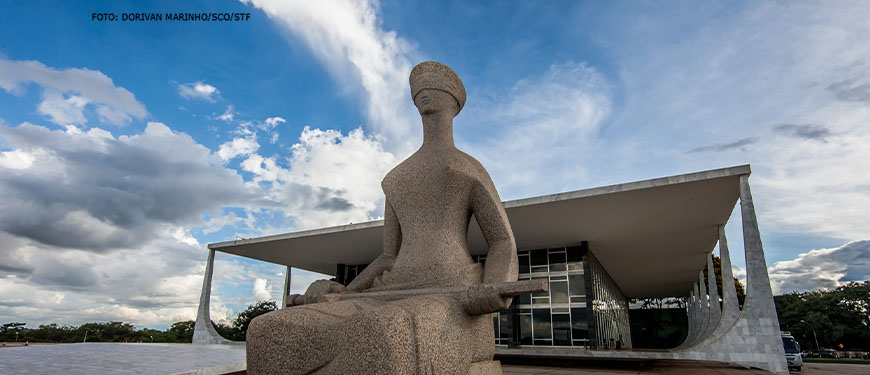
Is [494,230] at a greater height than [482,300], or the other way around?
[494,230]

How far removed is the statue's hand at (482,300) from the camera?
9.41 feet

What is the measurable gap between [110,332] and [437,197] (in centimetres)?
3003

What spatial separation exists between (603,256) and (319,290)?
71.1 ft

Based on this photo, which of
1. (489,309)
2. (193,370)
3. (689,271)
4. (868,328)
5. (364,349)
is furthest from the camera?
(868,328)

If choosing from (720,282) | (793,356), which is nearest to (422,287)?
(793,356)

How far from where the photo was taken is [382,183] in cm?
431

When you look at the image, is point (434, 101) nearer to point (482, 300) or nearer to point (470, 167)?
point (470, 167)

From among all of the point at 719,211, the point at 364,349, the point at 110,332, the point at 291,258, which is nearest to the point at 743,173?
the point at 719,211

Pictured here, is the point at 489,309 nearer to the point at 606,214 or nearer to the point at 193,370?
the point at 193,370

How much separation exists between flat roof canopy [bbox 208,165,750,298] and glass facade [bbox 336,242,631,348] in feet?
2.44

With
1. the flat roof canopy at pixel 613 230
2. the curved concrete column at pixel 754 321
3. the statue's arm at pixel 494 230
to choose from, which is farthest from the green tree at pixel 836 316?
the statue's arm at pixel 494 230

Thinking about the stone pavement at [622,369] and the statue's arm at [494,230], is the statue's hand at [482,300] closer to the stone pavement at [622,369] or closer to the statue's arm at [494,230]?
the statue's arm at [494,230]

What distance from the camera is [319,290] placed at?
363 centimetres

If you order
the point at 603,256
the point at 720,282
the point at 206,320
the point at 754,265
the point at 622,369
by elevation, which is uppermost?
the point at 603,256
